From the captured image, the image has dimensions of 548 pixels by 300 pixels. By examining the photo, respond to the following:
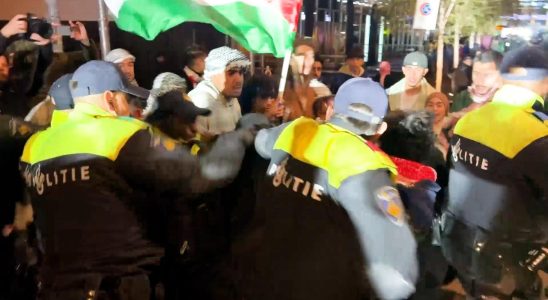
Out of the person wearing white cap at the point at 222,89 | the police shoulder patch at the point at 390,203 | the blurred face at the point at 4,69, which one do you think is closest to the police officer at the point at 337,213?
the police shoulder patch at the point at 390,203

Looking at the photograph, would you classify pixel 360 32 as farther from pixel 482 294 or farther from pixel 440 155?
pixel 482 294

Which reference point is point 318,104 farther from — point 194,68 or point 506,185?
point 506,185

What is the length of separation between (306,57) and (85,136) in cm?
291

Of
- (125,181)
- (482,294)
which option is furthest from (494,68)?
(125,181)

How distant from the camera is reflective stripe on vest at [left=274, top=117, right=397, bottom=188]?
1.95 meters

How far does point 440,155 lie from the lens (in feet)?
12.5

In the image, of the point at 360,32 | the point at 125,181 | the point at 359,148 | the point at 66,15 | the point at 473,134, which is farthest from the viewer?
the point at 360,32

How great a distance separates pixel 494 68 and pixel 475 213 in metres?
1.50

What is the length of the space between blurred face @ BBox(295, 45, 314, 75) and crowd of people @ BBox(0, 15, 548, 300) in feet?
4.01

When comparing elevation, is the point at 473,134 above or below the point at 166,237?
above

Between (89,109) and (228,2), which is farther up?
(228,2)

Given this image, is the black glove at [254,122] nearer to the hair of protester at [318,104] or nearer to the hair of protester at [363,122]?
the hair of protester at [363,122]

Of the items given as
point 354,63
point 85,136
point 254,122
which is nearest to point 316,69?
point 354,63

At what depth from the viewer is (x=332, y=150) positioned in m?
2.03
